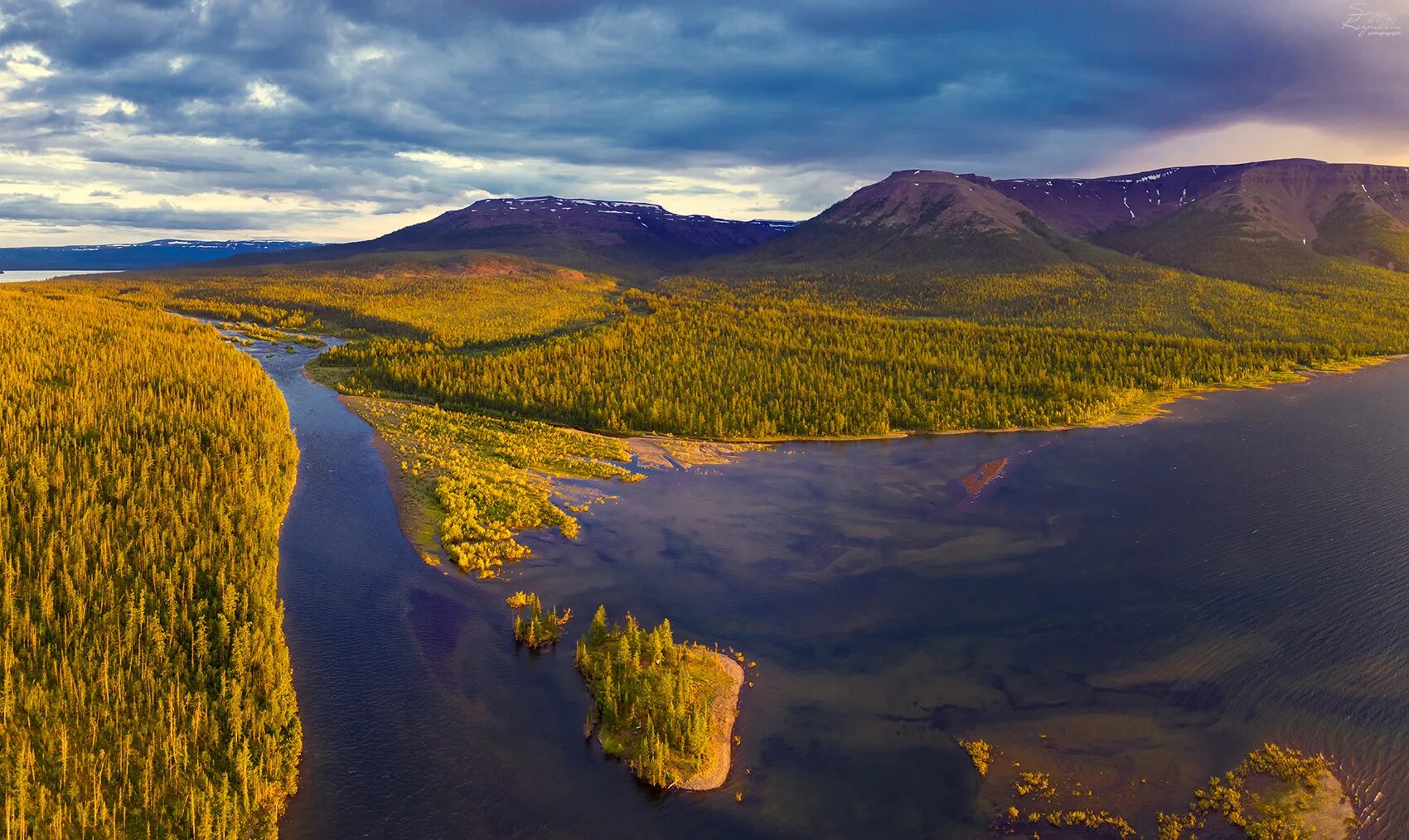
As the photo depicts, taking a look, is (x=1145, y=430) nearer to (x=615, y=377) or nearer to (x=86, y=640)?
(x=615, y=377)

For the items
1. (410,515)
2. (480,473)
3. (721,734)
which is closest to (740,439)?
(480,473)

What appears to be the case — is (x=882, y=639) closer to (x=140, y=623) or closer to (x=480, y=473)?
(x=140, y=623)

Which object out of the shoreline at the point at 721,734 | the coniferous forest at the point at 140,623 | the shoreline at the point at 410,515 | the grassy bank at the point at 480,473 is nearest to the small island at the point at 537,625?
the grassy bank at the point at 480,473

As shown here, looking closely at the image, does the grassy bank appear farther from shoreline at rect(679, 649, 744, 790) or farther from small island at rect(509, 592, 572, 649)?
shoreline at rect(679, 649, 744, 790)

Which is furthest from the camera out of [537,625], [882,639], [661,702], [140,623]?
[882,639]

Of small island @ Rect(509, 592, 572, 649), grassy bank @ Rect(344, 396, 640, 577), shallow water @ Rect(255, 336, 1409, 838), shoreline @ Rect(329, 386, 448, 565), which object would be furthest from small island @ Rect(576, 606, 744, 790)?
shoreline @ Rect(329, 386, 448, 565)

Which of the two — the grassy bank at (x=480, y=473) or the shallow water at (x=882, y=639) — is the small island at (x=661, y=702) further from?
the grassy bank at (x=480, y=473)

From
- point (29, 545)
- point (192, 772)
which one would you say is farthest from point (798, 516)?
point (29, 545)
